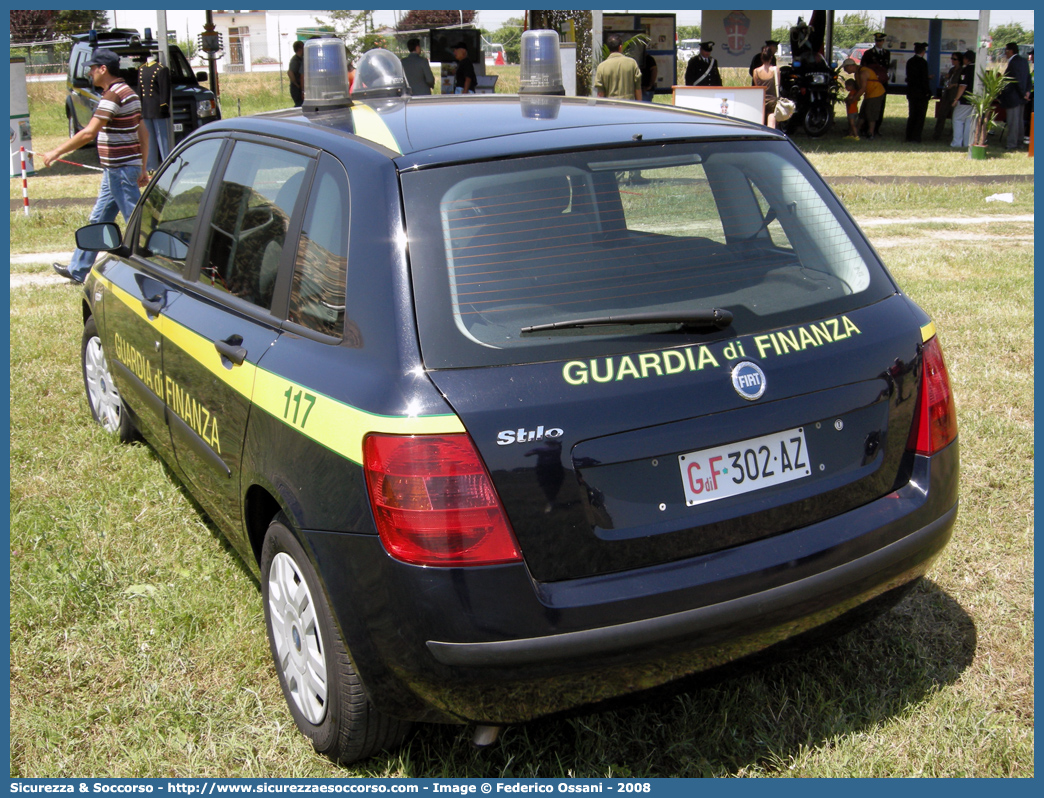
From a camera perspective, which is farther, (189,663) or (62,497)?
(62,497)

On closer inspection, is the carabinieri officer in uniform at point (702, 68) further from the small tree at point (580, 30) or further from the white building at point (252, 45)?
the white building at point (252, 45)

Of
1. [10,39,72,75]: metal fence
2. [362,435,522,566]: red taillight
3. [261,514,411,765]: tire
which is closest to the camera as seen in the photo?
[362,435,522,566]: red taillight

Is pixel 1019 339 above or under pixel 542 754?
above

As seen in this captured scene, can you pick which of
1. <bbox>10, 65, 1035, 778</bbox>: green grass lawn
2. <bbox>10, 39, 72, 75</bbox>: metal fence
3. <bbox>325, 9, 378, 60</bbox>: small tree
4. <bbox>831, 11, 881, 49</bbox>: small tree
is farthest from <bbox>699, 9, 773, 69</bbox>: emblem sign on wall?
<bbox>325, 9, 378, 60</bbox>: small tree

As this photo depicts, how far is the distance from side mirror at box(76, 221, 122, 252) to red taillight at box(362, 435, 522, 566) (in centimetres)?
273

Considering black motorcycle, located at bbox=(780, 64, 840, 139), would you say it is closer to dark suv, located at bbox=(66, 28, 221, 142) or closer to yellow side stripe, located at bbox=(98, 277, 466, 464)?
dark suv, located at bbox=(66, 28, 221, 142)

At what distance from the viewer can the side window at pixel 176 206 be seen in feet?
11.8

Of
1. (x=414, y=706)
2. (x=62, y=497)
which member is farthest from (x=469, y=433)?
(x=62, y=497)

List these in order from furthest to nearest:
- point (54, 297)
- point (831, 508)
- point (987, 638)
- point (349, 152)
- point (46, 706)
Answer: point (54, 297) < point (987, 638) < point (46, 706) < point (349, 152) < point (831, 508)

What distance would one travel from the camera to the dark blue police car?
7.01 feet

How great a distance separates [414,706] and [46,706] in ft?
4.62

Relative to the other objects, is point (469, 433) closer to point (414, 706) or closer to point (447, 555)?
point (447, 555)

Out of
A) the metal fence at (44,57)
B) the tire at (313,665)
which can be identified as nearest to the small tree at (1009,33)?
the metal fence at (44,57)

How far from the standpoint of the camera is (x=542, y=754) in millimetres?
2672
